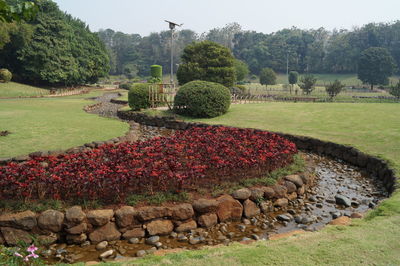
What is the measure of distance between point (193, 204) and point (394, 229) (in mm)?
2875

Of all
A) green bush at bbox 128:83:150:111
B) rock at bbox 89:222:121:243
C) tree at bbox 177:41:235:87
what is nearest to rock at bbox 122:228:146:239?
rock at bbox 89:222:121:243

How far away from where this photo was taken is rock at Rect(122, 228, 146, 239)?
4746 millimetres

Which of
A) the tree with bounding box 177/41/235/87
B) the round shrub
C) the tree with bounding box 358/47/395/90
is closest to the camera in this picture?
the round shrub

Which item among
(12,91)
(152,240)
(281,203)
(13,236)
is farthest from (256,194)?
(12,91)

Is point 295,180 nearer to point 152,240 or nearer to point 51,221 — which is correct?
point 152,240

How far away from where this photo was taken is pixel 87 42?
53781mm

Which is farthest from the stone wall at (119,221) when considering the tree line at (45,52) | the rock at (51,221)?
the tree line at (45,52)

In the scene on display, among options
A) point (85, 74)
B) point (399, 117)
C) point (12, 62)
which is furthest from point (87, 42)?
point (399, 117)

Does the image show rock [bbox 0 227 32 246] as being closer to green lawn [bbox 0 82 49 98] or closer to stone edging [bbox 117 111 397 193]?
stone edging [bbox 117 111 397 193]

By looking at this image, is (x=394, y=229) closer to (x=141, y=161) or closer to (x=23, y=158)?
(x=141, y=161)

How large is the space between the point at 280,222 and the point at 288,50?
8072 cm

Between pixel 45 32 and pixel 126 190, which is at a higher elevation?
pixel 45 32

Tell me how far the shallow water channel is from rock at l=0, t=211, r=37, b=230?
1.54 ft

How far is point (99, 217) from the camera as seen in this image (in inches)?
183
